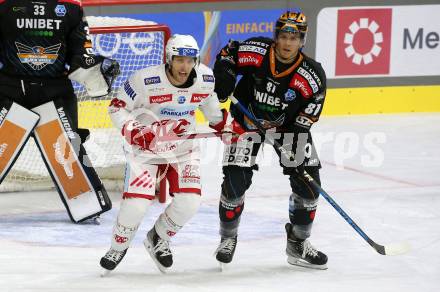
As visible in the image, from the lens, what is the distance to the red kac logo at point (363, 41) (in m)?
9.00

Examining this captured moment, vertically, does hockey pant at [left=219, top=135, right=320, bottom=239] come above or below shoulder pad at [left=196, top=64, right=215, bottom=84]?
below

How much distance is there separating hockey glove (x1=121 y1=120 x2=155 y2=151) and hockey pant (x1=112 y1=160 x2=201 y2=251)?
0.44 feet

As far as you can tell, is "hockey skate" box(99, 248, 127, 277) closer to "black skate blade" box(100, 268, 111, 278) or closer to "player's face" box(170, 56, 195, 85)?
"black skate blade" box(100, 268, 111, 278)

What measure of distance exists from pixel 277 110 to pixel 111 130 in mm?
2049

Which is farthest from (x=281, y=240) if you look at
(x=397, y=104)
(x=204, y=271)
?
(x=397, y=104)

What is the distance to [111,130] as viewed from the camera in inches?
277

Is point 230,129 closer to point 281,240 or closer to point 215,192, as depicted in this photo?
point 281,240

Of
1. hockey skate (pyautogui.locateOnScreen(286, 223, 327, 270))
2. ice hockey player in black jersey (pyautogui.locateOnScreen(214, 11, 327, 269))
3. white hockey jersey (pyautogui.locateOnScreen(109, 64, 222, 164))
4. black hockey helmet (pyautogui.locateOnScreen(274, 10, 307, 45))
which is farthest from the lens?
hockey skate (pyautogui.locateOnScreen(286, 223, 327, 270))

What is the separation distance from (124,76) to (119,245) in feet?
7.48

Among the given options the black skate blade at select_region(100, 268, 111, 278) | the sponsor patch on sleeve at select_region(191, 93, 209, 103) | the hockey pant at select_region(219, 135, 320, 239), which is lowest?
the black skate blade at select_region(100, 268, 111, 278)

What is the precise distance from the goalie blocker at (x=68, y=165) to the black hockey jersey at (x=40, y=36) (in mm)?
252

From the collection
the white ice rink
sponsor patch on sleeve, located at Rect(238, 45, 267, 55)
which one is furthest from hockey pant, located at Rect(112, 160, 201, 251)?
sponsor patch on sleeve, located at Rect(238, 45, 267, 55)

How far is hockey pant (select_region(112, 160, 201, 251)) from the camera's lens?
4.93 metres

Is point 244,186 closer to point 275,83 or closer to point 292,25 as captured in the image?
point 275,83
